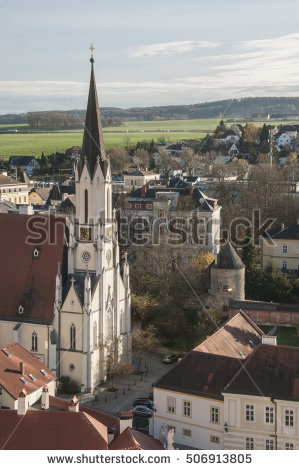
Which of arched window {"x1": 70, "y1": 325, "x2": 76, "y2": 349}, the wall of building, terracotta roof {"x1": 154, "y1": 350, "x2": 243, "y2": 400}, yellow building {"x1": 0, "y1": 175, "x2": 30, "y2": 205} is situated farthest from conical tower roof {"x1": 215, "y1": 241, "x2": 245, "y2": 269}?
yellow building {"x1": 0, "y1": 175, "x2": 30, "y2": 205}

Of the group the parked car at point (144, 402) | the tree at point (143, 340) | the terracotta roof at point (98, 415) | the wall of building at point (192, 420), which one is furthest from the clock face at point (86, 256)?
the wall of building at point (192, 420)

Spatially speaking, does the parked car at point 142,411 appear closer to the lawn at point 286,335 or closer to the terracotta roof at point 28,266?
the terracotta roof at point 28,266

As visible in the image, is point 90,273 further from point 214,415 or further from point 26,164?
point 26,164

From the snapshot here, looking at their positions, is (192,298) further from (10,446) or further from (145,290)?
(10,446)

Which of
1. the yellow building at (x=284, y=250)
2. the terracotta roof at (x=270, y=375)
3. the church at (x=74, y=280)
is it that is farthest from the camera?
the yellow building at (x=284, y=250)

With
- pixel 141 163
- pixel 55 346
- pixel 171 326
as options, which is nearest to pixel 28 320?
pixel 55 346

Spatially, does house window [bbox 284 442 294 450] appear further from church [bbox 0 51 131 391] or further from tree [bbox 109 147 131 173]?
tree [bbox 109 147 131 173]
